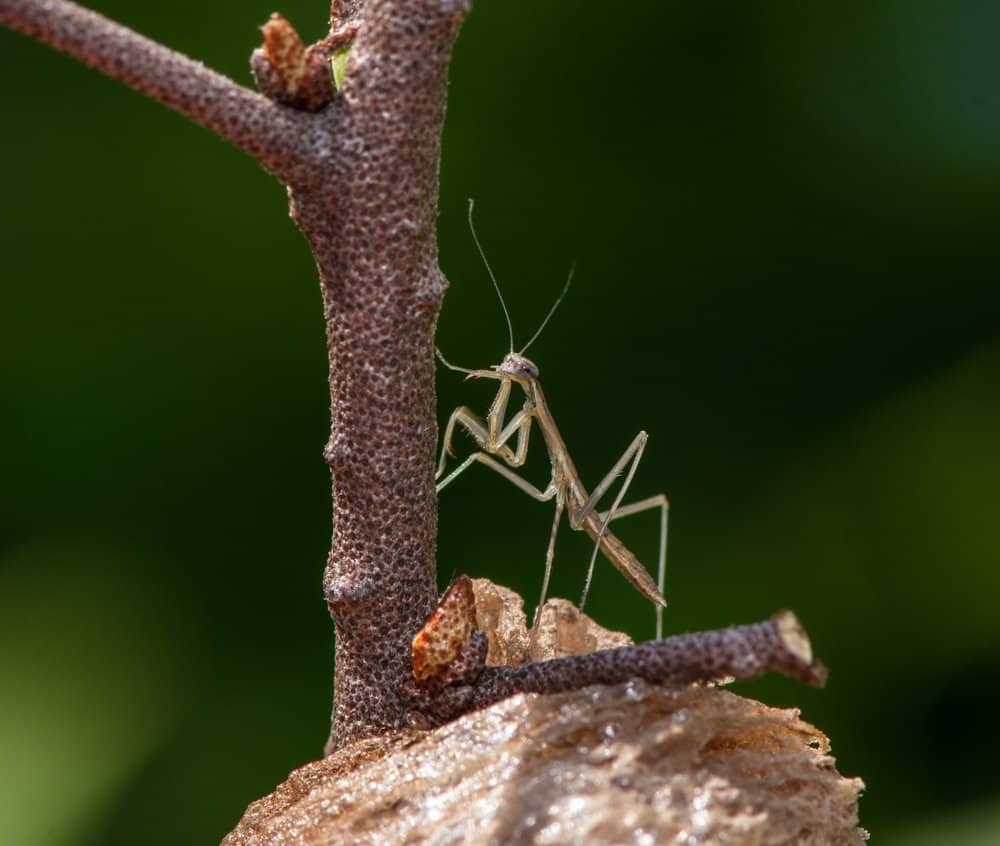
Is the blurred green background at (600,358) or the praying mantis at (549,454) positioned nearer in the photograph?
the praying mantis at (549,454)

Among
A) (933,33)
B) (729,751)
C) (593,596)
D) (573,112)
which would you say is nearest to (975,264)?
(933,33)

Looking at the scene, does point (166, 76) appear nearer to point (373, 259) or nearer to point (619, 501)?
point (373, 259)

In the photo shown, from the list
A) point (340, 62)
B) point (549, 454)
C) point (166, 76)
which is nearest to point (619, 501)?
point (549, 454)

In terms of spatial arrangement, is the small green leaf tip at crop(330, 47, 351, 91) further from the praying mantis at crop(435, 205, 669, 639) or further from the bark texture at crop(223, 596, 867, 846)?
the praying mantis at crop(435, 205, 669, 639)

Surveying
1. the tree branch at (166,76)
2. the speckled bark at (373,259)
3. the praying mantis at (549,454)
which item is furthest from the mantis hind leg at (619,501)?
the tree branch at (166,76)

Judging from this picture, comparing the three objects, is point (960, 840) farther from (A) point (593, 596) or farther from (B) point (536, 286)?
(B) point (536, 286)

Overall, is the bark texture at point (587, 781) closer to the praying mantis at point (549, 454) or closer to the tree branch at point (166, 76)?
the tree branch at point (166, 76)

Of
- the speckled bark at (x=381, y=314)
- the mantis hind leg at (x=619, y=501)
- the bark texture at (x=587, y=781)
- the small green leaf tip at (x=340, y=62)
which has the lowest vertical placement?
the mantis hind leg at (x=619, y=501)
